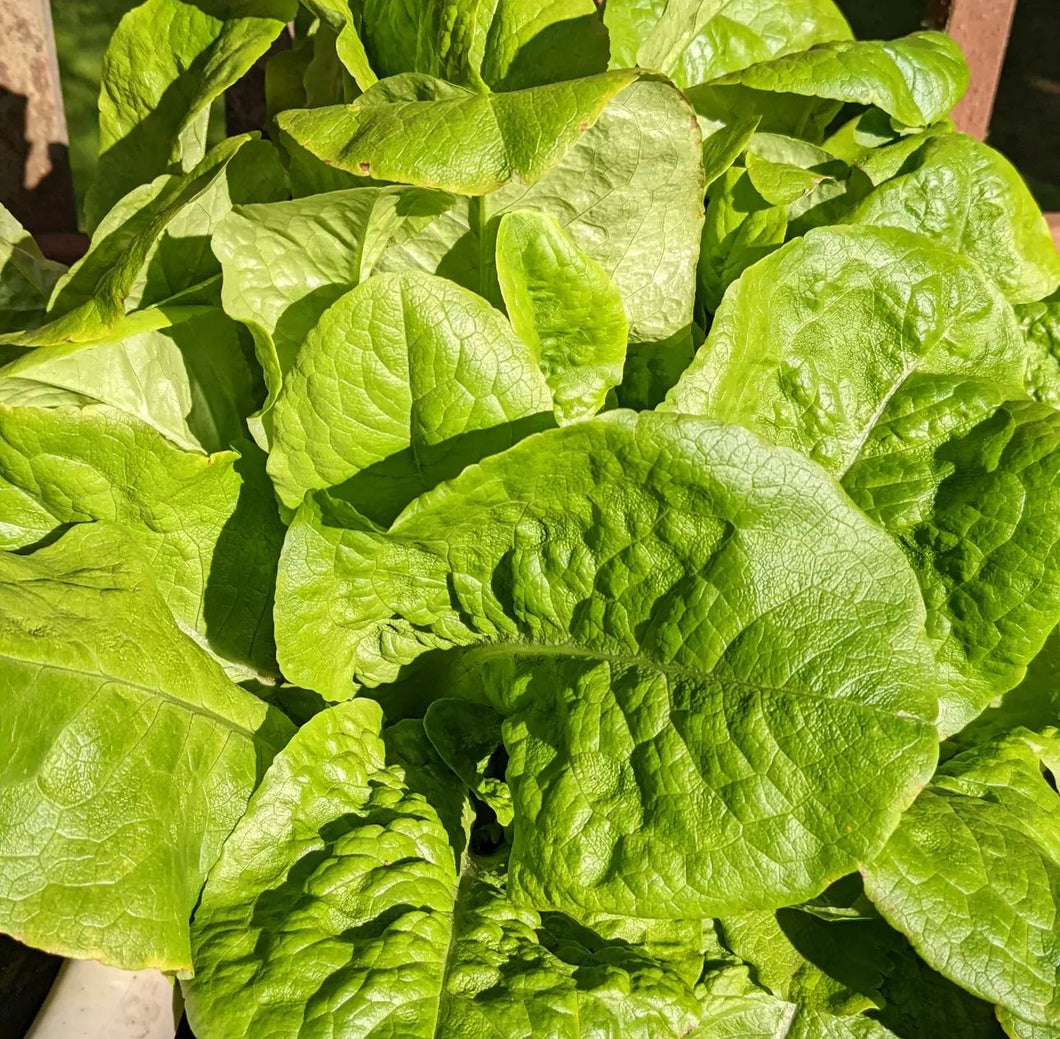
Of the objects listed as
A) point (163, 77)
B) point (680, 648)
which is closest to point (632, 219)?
point (680, 648)

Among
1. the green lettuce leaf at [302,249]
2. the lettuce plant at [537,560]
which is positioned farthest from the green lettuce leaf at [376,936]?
the green lettuce leaf at [302,249]

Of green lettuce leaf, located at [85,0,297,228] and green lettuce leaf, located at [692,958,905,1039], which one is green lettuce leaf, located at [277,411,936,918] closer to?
green lettuce leaf, located at [692,958,905,1039]

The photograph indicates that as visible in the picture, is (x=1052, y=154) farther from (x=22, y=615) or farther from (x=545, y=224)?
(x=22, y=615)

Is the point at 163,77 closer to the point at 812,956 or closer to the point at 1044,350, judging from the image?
the point at 1044,350

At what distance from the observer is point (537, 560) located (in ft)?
3.14

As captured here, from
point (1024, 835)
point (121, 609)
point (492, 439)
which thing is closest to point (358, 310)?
point (492, 439)

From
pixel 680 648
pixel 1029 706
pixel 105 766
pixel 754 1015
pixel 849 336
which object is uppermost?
pixel 849 336

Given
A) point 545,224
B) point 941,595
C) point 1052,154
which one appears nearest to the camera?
point 545,224

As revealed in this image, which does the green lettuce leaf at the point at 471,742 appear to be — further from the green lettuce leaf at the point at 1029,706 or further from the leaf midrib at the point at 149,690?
the green lettuce leaf at the point at 1029,706

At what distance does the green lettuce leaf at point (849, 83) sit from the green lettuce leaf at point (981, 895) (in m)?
0.78

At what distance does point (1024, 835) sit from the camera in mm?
1003

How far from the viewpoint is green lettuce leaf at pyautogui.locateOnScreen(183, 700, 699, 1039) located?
2.78 ft

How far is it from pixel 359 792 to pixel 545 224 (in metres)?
0.57

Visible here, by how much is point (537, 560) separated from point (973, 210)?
0.75 m
